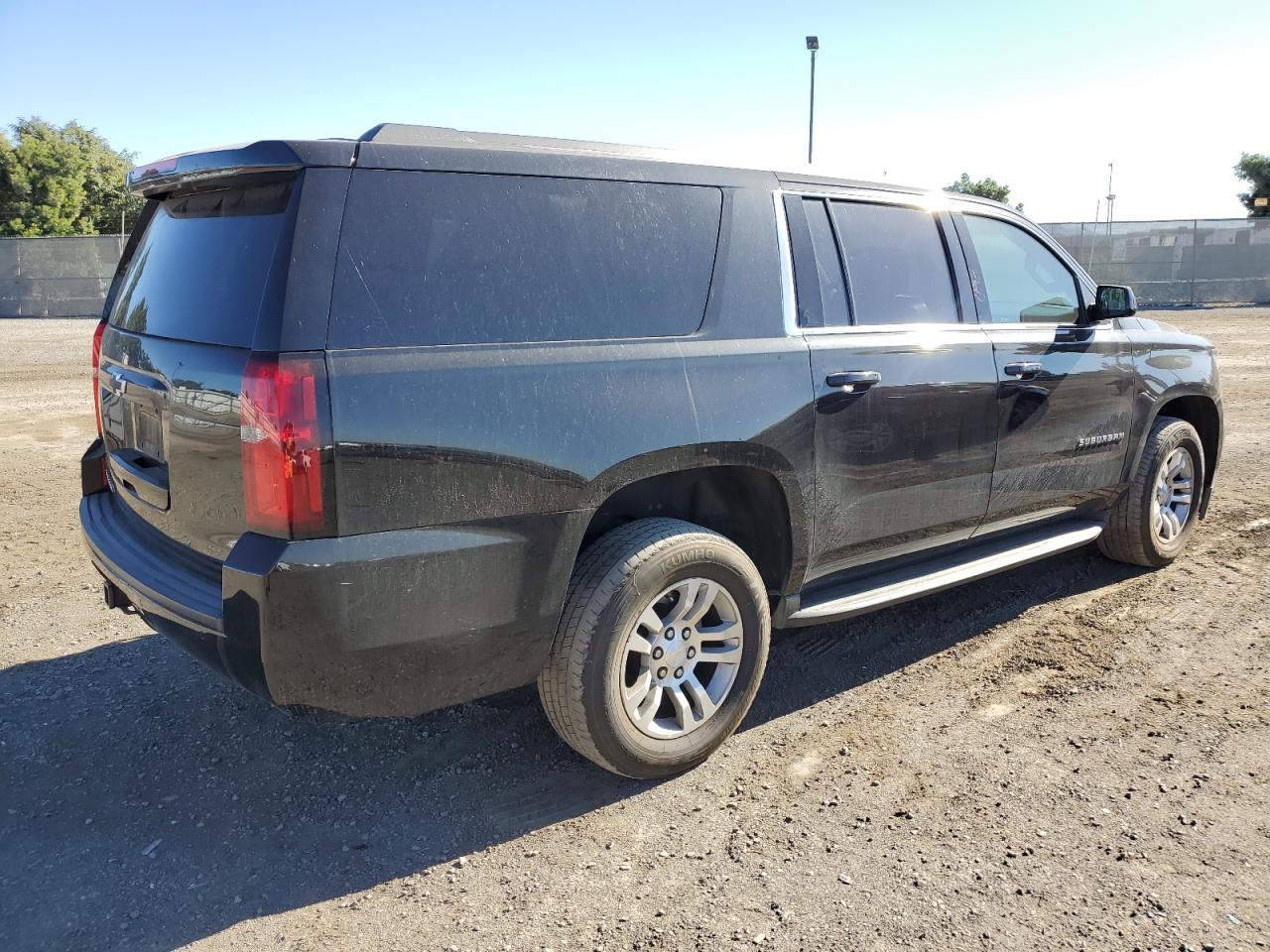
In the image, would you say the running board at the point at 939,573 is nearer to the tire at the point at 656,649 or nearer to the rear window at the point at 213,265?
Result: the tire at the point at 656,649

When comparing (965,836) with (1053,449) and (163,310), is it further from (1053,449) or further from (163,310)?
(163,310)

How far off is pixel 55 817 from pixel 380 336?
72.6 inches

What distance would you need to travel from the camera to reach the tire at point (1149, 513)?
509 cm

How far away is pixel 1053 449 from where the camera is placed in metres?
4.52

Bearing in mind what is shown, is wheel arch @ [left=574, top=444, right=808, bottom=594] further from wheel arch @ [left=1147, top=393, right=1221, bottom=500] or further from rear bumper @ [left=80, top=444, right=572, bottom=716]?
wheel arch @ [left=1147, top=393, right=1221, bottom=500]

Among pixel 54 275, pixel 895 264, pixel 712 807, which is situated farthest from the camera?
pixel 54 275

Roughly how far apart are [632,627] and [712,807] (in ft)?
2.07

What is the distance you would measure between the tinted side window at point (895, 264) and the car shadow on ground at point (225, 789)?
57.7 inches

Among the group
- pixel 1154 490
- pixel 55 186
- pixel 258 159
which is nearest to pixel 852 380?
pixel 258 159

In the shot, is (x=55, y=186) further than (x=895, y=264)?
Yes

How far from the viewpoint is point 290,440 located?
8.23 ft

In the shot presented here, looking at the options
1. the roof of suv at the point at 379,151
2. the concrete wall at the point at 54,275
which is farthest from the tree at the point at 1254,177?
the roof of suv at the point at 379,151

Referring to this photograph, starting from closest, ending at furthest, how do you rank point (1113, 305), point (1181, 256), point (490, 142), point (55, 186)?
point (490, 142) < point (1113, 305) < point (1181, 256) < point (55, 186)

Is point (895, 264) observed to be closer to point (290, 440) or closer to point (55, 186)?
point (290, 440)
